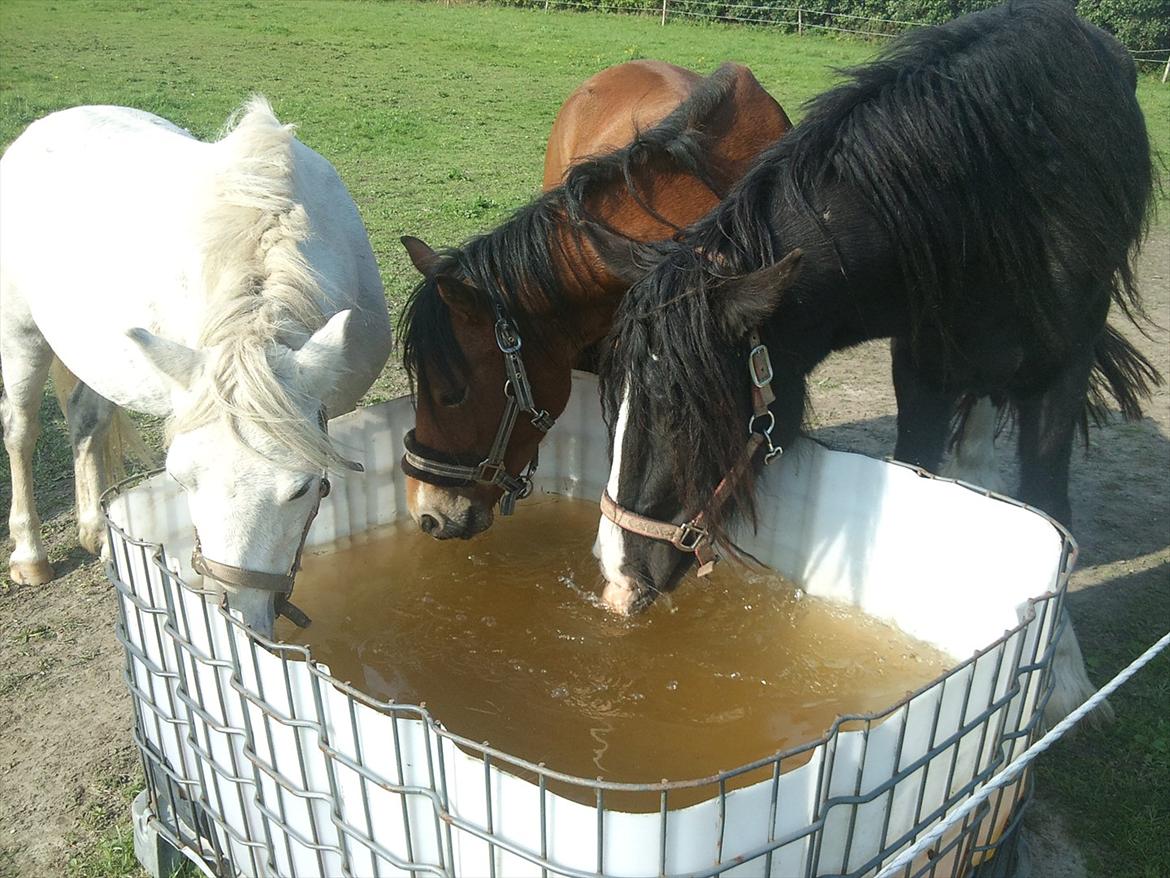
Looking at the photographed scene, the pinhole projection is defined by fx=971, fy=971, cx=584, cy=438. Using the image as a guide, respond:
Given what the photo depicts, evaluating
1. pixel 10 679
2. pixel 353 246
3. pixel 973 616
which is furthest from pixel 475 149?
pixel 973 616

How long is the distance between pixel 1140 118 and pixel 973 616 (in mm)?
1696

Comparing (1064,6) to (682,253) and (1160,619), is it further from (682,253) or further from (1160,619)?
(1160,619)

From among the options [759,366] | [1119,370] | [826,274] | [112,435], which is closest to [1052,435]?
[1119,370]

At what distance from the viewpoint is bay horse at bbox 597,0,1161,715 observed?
2318 millimetres

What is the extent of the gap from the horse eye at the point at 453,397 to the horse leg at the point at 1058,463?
1.81 m

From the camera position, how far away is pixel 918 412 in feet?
10.8

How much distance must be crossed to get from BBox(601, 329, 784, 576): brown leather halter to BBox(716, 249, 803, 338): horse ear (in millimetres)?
78

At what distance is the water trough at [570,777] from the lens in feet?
4.86

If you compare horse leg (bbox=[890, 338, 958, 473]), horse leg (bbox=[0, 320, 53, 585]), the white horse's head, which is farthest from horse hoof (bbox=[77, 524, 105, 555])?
horse leg (bbox=[890, 338, 958, 473])

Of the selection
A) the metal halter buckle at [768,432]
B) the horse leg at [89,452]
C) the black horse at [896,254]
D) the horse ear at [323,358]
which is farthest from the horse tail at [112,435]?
the metal halter buckle at [768,432]

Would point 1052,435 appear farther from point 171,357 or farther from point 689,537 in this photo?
point 171,357

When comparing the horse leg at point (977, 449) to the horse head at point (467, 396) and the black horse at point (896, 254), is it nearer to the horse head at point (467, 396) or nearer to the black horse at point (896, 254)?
the black horse at point (896, 254)

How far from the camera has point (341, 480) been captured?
325 centimetres

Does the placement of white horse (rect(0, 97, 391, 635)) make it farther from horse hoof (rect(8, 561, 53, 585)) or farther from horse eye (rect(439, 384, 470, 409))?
horse eye (rect(439, 384, 470, 409))
